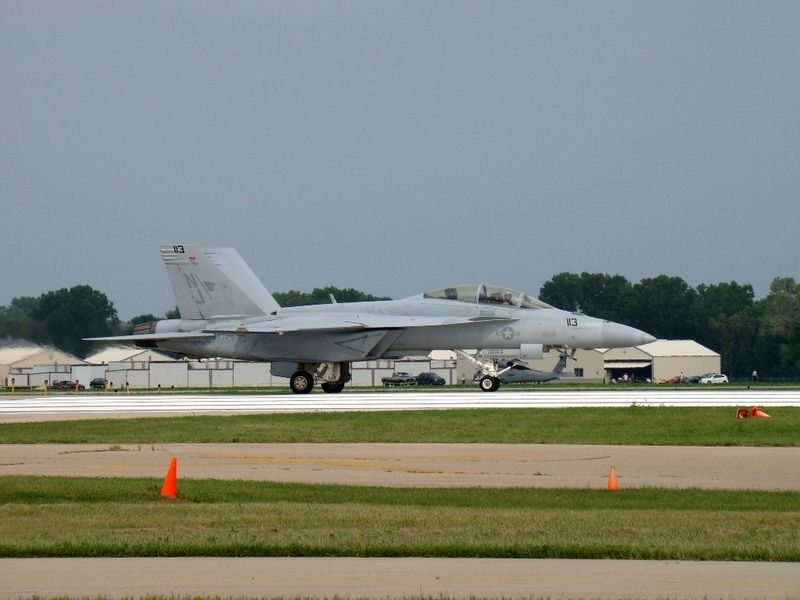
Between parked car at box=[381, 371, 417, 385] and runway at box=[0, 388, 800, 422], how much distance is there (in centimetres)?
4190

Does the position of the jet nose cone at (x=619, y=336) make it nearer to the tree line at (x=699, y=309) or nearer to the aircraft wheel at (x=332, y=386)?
the aircraft wheel at (x=332, y=386)

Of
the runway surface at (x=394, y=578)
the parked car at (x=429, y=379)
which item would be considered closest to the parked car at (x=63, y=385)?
the parked car at (x=429, y=379)

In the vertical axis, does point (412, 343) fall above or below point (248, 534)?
above

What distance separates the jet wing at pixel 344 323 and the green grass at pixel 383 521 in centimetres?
2139

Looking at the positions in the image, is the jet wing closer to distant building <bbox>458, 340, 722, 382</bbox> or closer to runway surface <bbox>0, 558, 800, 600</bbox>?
runway surface <bbox>0, 558, 800, 600</bbox>

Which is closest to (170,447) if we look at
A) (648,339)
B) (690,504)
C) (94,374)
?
(690,504)

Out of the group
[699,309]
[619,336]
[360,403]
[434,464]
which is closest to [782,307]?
[699,309]

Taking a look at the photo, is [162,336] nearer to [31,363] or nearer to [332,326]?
[332,326]

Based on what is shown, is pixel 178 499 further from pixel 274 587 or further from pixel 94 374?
pixel 94 374

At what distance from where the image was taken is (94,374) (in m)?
75.2

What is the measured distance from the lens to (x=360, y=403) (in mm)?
31641

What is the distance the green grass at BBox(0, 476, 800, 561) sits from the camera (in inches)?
425

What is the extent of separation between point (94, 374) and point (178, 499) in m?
62.4

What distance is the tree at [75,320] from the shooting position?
4331 centimetres
